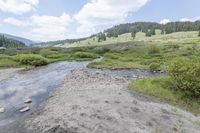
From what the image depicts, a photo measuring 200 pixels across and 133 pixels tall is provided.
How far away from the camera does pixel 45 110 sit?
28453 millimetres

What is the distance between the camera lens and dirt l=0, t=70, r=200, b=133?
23062mm

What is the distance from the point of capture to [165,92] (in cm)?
3469

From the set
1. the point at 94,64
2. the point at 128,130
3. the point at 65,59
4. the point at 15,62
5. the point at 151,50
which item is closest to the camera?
the point at 128,130

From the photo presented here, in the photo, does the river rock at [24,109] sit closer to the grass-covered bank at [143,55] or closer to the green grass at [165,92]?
the green grass at [165,92]

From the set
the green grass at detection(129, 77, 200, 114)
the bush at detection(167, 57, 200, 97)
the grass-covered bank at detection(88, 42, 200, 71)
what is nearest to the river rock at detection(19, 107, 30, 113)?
the green grass at detection(129, 77, 200, 114)

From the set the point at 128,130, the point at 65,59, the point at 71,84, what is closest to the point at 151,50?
the point at 65,59

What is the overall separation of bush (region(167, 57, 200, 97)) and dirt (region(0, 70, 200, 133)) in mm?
4424

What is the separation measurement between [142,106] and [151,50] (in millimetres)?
71187

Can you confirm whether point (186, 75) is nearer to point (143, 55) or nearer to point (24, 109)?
point (24, 109)

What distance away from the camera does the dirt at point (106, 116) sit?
2306 cm

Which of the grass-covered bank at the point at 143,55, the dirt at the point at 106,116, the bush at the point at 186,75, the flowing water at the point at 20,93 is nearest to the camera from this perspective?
the dirt at the point at 106,116

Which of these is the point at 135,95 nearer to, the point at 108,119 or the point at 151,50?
the point at 108,119

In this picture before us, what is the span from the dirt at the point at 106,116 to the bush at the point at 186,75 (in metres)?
4.42

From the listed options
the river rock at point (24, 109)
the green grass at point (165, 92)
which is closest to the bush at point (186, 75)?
the green grass at point (165, 92)
